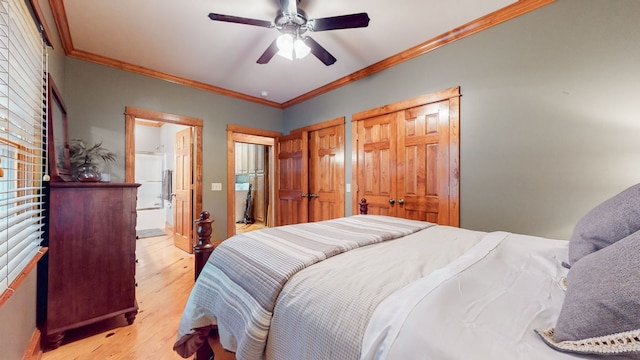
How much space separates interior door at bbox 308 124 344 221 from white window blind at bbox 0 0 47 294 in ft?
9.46

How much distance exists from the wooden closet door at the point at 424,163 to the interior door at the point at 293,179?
5.47 feet

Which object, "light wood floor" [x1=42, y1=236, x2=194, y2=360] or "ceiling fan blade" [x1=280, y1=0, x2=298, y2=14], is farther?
"ceiling fan blade" [x1=280, y1=0, x2=298, y2=14]

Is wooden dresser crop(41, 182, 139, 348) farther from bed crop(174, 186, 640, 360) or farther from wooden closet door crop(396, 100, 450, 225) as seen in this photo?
wooden closet door crop(396, 100, 450, 225)

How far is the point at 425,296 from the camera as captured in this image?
2.33 ft

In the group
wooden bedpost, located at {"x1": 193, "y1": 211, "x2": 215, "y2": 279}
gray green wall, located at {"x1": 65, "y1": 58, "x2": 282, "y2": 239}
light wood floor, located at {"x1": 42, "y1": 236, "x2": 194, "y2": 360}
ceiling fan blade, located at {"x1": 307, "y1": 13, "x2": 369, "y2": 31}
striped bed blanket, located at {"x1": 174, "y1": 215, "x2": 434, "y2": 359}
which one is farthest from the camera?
gray green wall, located at {"x1": 65, "y1": 58, "x2": 282, "y2": 239}

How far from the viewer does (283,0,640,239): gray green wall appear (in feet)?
5.57

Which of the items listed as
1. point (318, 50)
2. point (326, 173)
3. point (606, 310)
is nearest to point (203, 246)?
point (606, 310)

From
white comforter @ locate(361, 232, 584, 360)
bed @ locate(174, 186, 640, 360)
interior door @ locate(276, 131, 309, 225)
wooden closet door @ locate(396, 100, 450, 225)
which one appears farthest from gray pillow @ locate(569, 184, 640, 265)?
interior door @ locate(276, 131, 309, 225)

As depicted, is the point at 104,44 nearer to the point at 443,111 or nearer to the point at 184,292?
the point at 184,292

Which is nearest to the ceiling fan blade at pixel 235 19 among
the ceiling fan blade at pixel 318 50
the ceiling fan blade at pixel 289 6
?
the ceiling fan blade at pixel 289 6

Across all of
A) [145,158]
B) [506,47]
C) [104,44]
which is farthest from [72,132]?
[506,47]

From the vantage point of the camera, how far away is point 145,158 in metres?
5.78

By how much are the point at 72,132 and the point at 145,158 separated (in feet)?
10.9

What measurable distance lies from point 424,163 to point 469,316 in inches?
88.0
